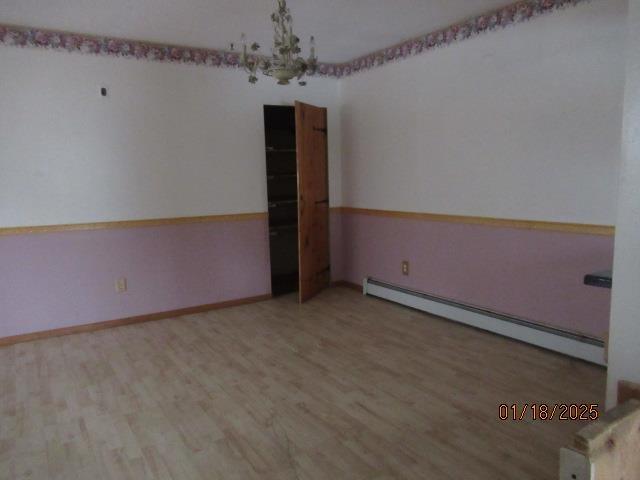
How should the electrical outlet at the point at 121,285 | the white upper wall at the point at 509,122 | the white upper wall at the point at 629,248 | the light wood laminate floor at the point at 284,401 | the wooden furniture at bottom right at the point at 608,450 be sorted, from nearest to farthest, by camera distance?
the wooden furniture at bottom right at the point at 608,450, the white upper wall at the point at 629,248, the light wood laminate floor at the point at 284,401, the white upper wall at the point at 509,122, the electrical outlet at the point at 121,285

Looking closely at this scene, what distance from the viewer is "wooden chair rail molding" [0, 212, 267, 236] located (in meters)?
3.54

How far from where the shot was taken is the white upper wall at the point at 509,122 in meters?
2.77

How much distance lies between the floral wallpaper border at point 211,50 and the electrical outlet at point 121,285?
180cm

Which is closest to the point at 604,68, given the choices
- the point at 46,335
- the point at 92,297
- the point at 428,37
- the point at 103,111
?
the point at 428,37

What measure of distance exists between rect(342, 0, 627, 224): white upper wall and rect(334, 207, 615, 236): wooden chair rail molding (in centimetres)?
4

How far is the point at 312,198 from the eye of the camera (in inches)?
179

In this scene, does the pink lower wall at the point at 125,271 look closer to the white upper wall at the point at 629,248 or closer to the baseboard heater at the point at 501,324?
the baseboard heater at the point at 501,324

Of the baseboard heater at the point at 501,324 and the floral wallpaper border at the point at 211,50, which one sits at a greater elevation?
the floral wallpaper border at the point at 211,50

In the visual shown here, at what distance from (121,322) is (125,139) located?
4.97 ft

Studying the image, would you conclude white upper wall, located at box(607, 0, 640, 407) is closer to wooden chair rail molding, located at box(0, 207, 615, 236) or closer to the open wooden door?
wooden chair rail molding, located at box(0, 207, 615, 236)

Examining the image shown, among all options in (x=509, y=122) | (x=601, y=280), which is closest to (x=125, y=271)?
(x=509, y=122)

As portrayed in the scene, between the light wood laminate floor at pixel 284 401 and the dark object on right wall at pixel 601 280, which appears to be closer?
the dark object on right wall at pixel 601 280

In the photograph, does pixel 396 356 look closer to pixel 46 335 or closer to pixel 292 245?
pixel 292 245
